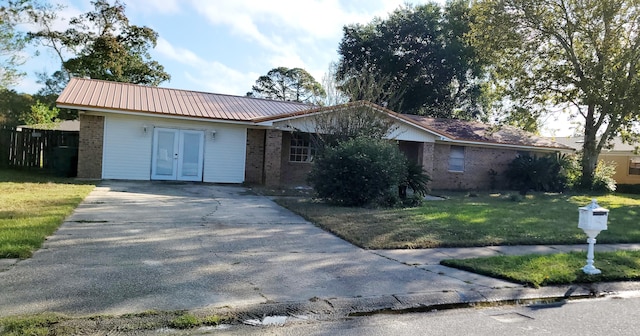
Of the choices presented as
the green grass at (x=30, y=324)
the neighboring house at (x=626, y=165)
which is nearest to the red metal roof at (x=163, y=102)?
the green grass at (x=30, y=324)

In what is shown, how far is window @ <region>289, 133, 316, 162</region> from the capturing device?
21.6m

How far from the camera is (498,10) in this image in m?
24.0

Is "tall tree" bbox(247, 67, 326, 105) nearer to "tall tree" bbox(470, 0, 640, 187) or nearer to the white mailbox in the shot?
"tall tree" bbox(470, 0, 640, 187)

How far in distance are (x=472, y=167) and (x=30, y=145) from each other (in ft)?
68.1

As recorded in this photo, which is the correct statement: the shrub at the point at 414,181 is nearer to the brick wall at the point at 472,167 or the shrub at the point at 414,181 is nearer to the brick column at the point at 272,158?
the brick column at the point at 272,158

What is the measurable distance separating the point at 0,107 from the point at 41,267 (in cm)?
2455

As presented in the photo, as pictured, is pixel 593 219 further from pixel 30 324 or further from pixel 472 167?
pixel 472 167

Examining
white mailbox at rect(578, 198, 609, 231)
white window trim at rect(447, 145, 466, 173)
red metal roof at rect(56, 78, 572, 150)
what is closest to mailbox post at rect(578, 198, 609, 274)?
white mailbox at rect(578, 198, 609, 231)

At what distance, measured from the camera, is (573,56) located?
23.5 m

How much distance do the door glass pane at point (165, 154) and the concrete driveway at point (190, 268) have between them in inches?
316

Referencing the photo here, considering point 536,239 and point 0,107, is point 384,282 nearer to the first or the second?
point 536,239

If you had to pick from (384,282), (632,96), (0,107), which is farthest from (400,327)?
(0,107)

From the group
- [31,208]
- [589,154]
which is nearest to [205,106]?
[31,208]

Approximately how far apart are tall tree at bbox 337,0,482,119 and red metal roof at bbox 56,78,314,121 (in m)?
13.3
